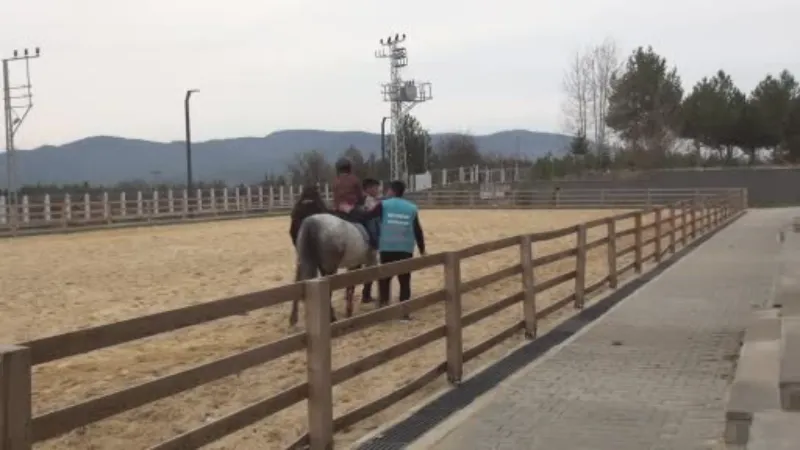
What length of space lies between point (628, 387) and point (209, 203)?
4116cm

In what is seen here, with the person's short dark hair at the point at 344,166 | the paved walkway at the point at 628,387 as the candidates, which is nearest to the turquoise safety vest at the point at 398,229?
the person's short dark hair at the point at 344,166

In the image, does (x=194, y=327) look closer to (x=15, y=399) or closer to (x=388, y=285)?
(x=388, y=285)

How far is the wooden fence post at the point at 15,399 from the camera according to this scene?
3.65 metres

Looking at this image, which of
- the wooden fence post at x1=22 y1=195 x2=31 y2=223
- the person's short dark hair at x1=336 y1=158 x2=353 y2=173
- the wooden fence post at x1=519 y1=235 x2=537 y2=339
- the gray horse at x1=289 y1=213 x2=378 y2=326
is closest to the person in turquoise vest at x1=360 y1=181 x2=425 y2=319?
the person's short dark hair at x1=336 y1=158 x2=353 y2=173

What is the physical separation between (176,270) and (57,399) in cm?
1063

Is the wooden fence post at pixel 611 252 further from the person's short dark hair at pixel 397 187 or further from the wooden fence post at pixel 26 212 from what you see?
the wooden fence post at pixel 26 212

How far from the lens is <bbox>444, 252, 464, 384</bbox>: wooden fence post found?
7742 millimetres

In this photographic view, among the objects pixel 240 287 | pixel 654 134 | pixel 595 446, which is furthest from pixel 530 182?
pixel 595 446

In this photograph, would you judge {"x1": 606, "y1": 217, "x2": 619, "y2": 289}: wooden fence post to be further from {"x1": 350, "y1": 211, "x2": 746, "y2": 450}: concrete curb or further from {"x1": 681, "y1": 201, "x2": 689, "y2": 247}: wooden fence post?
{"x1": 681, "y1": 201, "x2": 689, "y2": 247}: wooden fence post

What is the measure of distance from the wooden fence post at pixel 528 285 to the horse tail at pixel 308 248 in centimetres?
231

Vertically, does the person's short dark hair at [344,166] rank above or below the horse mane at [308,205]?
above

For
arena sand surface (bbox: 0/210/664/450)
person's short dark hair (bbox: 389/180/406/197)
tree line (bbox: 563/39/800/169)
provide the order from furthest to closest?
1. tree line (bbox: 563/39/800/169)
2. person's short dark hair (bbox: 389/180/406/197)
3. arena sand surface (bbox: 0/210/664/450)

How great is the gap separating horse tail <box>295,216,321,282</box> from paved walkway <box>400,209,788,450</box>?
2.93 m

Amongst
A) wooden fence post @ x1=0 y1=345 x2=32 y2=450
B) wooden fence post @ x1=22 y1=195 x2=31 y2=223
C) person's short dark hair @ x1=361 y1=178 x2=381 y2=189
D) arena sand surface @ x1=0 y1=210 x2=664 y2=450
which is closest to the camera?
wooden fence post @ x1=0 y1=345 x2=32 y2=450
